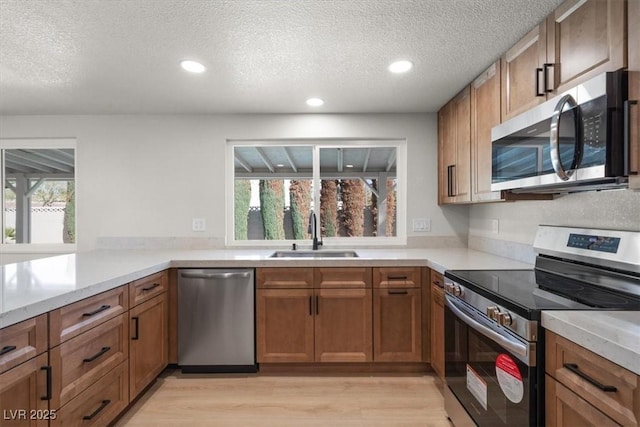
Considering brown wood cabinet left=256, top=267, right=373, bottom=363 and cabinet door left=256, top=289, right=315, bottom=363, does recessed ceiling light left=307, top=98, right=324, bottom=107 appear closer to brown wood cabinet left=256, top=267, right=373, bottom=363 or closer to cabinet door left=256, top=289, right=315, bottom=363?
brown wood cabinet left=256, top=267, right=373, bottom=363

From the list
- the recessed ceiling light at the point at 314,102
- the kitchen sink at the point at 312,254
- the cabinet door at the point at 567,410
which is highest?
the recessed ceiling light at the point at 314,102

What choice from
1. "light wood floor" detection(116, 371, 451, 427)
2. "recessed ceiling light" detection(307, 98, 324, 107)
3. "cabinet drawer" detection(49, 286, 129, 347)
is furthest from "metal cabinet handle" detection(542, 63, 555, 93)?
"cabinet drawer" detection(49, 286, 129, 347)

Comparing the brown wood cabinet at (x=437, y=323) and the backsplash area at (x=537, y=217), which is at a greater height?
the backsplash area at (x=537, y=217)

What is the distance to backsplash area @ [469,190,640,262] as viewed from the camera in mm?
1464

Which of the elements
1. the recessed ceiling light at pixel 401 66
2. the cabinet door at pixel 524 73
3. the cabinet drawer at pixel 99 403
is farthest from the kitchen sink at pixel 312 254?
the cabinet door at pixel 524 73

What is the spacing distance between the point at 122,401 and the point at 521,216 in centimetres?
275

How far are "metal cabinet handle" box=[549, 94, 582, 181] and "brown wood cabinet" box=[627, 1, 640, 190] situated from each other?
0.14 m

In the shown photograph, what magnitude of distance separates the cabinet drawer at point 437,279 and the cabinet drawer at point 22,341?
6.84 feet

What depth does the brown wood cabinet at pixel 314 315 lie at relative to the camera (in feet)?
7.74

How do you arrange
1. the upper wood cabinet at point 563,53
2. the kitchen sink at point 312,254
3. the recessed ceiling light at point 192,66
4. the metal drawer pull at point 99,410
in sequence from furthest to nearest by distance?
the kitchen sink at point 312,254 < the recessed ceiling light at point 192,66 < the metal drawer pull at point 99,410 < the upper wood cabinet at point 563,53

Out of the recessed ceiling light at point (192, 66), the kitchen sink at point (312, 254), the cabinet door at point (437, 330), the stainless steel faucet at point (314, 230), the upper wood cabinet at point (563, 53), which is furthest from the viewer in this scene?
the stainless steel faucet at point (314, 230)

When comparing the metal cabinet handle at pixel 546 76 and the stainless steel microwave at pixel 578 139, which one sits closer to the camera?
the stainless steel microwave at pixel 578 139

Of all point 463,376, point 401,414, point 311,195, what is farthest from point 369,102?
point 401,414

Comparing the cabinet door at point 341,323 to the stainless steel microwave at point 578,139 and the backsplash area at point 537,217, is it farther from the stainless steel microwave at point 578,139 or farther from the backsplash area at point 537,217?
the stainless steel microwave at point 578,139
